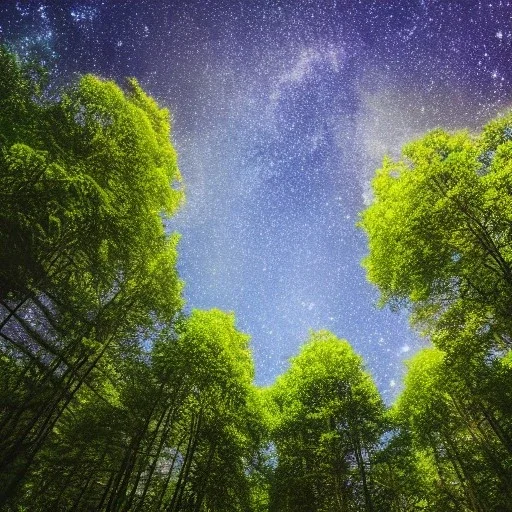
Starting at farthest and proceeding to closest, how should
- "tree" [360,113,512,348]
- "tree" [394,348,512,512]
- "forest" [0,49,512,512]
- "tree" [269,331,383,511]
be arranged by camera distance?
"tree" [269,331,383,511] < "tree" [394,348,512,512] < "tree" [360,113,512,348] < "forest" [0,49,512,512]

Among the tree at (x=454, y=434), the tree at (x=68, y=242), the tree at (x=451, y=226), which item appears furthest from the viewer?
the tree at (x=454, y=434)

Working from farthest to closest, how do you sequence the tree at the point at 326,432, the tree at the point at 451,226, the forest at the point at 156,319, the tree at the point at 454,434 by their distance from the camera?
1. the tree at the point at 326,432
2. the tree at the point at 454,434
3. the tree at the point at 451,226
4. the forest at the point at 156,319

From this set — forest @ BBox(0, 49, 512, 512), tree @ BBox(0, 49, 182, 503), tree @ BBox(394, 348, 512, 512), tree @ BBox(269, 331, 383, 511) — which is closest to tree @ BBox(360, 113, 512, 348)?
forest @ BBox(0, 49, 512, 512)

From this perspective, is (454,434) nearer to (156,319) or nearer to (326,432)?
(326,432)

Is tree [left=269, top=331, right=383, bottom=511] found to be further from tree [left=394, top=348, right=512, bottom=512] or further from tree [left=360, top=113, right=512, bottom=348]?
tree [left=360, top=113, right=512, bottom=348]

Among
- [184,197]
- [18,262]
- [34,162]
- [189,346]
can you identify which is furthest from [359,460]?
[34,162]

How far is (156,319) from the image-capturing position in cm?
955

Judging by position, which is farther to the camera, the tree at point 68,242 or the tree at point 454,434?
the tree at point 454,434

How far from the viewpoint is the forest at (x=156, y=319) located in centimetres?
702

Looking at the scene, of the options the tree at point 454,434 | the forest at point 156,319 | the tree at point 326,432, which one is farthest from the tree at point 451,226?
the tree at point 326,432

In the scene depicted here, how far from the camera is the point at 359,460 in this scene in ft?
41.2

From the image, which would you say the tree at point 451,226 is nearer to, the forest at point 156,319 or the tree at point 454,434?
the forest at point 156,319

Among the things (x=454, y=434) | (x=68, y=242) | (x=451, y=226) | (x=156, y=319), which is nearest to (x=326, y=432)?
(x=454, y=434)

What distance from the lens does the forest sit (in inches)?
276
